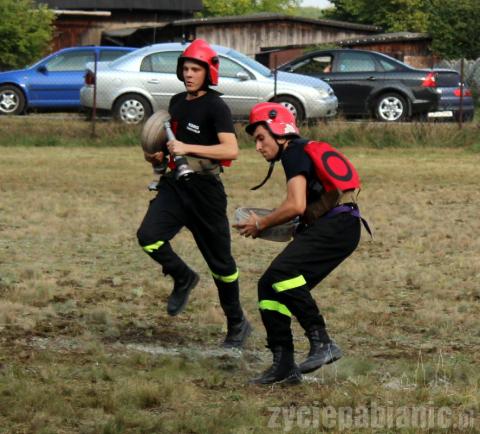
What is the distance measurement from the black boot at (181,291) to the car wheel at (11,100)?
16.7 metres

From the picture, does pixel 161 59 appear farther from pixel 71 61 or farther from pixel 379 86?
pixel 379 86

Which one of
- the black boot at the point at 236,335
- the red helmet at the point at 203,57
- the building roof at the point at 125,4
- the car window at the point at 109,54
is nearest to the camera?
the red helmet at the point at 203,57

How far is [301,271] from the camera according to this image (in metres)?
6.68

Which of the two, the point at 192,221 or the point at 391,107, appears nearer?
the point at 192,221

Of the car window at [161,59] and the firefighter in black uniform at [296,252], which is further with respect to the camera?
the car window at [161,59]

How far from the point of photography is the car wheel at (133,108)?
21.4 meters

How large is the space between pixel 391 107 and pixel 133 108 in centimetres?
491

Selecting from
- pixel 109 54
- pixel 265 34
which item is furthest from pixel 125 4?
pixel 109 54

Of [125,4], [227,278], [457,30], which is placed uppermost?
[125,4]

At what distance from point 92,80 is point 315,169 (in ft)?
50.6

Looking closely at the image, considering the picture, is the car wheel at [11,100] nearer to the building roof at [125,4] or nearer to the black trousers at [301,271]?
the black trousers at [301,271]

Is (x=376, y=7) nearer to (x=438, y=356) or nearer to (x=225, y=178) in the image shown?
(x=225, y=178)

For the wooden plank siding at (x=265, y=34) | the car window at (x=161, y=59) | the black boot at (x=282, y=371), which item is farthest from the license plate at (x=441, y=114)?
the black boot at (x=282, y=371)

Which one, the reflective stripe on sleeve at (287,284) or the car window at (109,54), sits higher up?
the car window at (109,54)
